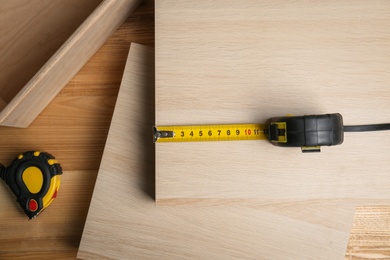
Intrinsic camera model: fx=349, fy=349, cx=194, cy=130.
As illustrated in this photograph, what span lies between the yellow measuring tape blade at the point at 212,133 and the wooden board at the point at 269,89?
15mm

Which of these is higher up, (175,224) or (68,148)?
(68,148)

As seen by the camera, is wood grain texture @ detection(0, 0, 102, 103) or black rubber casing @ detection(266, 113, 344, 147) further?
wood grain texture @ detection(0, 0, 102, 103)

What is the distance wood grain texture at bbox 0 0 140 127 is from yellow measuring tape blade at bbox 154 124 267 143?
24 centimetres

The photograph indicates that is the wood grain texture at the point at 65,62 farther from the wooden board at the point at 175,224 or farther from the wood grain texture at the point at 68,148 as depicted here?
the wooden board at the point at 175,224

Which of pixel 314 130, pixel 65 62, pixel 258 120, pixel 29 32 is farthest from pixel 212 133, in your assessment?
pixel 29 32

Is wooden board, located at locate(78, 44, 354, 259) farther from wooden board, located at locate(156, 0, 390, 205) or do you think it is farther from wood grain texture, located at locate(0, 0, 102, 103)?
wood grain texture, located at locate(0, 0, 102, 103)

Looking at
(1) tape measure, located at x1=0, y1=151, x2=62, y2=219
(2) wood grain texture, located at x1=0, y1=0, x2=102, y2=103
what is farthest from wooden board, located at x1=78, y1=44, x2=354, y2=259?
(2) wood grain texture, located at x1=0, y1=0, x2=102, y2=103

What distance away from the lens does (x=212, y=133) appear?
0.77 meters

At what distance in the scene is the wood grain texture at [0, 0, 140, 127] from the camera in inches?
26.1

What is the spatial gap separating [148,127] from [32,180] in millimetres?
297

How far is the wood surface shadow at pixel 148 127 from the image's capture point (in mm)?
824

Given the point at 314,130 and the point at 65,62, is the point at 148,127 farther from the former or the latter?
the point at 314,130

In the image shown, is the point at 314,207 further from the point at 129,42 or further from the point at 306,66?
the point at 129,42

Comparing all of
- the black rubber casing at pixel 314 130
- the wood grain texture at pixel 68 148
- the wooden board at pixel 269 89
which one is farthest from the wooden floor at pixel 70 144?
the black rubber casing at pixel 314 130
